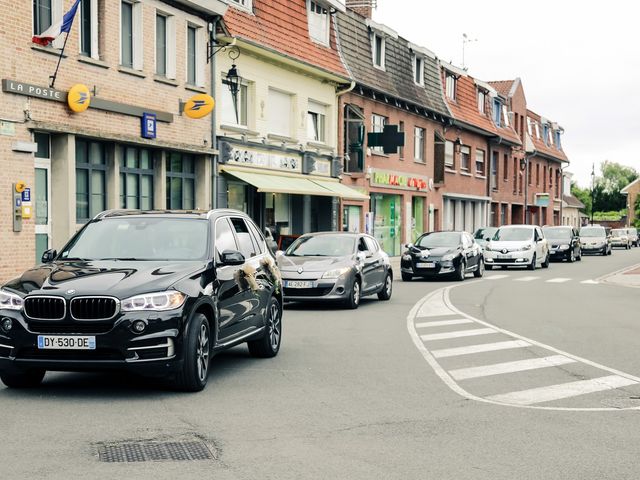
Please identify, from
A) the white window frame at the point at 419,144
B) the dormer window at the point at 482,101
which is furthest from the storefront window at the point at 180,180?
the dormer window at the point at 482,101

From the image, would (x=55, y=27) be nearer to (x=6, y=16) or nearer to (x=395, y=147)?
(x=6, y=16)

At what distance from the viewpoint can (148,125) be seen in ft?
70.4

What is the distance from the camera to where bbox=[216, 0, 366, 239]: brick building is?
25.5 m

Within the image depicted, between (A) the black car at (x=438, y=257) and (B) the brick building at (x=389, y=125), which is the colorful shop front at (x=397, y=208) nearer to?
(B) the brick building at (x=389, y=125)

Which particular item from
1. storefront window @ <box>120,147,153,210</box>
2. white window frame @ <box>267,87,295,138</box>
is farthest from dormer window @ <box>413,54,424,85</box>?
storefront window @ <box>120,147,153,210</box>

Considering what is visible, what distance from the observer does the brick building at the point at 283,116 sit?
25.5 meters

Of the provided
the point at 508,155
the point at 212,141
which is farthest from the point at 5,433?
the point at 508,155

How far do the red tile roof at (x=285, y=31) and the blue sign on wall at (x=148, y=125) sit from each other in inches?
173

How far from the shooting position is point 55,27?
17438 mm

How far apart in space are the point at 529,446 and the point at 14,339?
13.9 feet

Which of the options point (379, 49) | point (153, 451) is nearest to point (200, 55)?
point (379, 49)

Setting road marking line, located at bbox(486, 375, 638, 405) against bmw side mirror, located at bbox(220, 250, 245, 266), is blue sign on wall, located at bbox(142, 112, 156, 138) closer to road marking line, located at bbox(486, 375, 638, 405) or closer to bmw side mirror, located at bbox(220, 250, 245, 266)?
bmw side mirror, located at bbox(220, 250, 245, 266)

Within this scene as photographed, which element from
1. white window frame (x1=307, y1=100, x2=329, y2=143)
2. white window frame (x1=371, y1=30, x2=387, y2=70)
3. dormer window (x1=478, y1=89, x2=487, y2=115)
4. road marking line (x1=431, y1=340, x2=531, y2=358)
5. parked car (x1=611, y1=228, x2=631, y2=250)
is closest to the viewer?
road marking line (x1=431, y1=340, x2=531, y2=358)

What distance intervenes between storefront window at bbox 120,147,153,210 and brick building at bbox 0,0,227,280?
2cm
